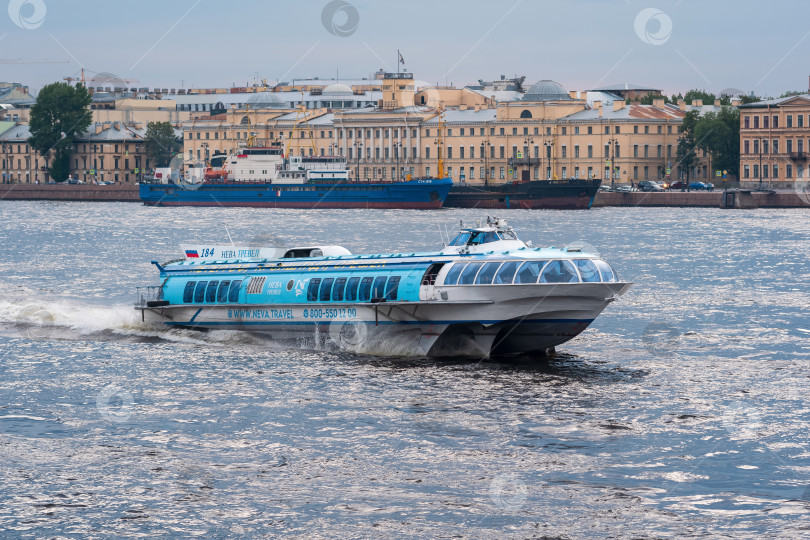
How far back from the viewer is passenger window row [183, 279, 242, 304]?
35219 mm

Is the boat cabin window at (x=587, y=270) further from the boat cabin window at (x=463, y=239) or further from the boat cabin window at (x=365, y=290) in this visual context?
the boat cabin window at (x=365, y=290)

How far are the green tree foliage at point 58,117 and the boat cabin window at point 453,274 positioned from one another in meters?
152

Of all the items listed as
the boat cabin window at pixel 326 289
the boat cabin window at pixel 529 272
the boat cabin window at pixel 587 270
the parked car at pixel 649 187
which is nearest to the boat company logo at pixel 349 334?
the boat cabin window at pixel 326 289

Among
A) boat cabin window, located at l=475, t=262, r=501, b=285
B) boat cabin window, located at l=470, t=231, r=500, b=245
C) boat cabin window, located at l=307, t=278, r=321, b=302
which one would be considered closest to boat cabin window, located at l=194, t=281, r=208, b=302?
boat cabin window, located at l=307, t=278, r=321, b=302

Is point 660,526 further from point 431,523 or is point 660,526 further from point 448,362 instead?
point 448,362

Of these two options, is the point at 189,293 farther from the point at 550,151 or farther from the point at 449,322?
the point at 550,151

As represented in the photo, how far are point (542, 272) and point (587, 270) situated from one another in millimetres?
981

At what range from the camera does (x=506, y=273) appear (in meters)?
29.9

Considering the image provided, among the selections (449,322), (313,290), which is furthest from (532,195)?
(449,322)

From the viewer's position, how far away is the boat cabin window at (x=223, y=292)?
35.3 metres

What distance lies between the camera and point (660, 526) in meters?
18.7

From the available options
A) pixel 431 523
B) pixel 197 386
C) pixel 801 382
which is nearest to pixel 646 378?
pixel 801 382

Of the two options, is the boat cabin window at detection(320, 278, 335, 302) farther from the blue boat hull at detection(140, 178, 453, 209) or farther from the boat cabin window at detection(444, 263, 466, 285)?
the blue boat hull at detection(140, 178, 453, 209)

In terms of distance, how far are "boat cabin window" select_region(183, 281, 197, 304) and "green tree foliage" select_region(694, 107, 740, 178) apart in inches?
4238
